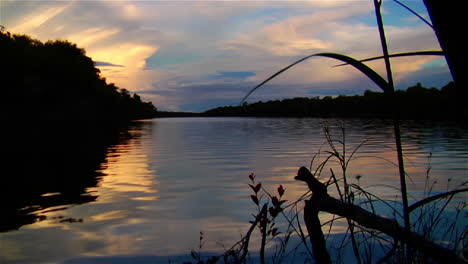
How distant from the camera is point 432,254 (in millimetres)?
2066

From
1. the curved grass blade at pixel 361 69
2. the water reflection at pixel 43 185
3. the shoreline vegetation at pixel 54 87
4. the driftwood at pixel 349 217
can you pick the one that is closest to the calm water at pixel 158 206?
the water reflection at pixel 43 185

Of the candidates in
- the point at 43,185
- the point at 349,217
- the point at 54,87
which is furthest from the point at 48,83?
the point at 349,217

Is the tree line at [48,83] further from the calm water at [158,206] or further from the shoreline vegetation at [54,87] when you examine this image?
the calm water at [158,206]

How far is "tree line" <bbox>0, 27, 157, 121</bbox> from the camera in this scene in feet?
189

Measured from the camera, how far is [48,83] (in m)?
70.0

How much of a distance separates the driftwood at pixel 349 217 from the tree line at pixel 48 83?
207 ft

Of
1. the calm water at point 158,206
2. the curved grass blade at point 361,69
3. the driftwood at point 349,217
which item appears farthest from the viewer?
the calm water at point 158,206

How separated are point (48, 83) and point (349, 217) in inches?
3047

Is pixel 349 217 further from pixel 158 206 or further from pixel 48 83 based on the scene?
pixel 48 83

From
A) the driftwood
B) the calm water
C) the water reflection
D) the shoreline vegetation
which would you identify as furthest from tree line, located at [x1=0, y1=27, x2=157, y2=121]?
the driftwood

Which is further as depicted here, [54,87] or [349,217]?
[54,87]

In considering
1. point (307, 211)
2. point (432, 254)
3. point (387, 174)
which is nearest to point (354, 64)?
point (307, 211)

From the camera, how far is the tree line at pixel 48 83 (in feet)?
189

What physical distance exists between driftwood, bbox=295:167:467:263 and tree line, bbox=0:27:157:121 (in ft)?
207
